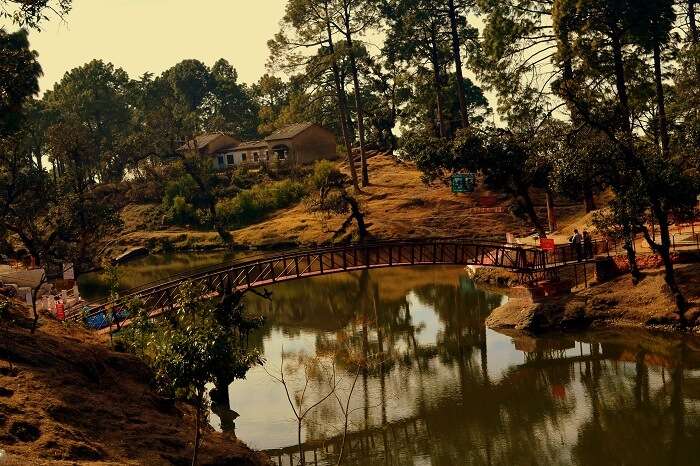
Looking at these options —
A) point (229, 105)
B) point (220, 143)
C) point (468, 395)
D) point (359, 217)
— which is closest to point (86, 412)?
point (468, 395)

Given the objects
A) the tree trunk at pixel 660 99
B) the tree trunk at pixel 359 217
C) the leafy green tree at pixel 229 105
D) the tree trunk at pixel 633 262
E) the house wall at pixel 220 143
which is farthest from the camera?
the leafy green tree at pixel 229 105

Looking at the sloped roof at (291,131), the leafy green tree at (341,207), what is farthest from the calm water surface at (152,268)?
the sloped roof at (291,131)

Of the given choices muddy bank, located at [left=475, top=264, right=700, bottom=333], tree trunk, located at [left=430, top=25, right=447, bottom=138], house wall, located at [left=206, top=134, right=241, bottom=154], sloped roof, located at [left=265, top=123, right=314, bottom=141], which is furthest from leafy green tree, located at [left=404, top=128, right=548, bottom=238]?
house wall, located at [left=206, top=134, right=241, bottom=154]

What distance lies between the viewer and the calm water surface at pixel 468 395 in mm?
25781

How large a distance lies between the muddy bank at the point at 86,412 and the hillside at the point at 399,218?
43136 millimetres

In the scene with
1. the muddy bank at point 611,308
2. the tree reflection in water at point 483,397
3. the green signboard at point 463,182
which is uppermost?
the green signboard at point 463,182

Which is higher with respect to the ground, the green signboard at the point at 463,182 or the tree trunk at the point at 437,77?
the tree trunk at the point at 437,77

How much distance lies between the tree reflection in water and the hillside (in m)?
24.1

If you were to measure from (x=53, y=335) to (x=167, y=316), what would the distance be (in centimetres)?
512

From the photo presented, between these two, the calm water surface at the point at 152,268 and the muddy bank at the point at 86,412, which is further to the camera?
the calm water surface at the point at 152,268

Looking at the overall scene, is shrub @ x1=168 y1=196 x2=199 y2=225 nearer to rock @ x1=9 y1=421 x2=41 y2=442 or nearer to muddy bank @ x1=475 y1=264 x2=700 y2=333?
muddy bank @ x1=475 y1=264 x2=700 y2=333

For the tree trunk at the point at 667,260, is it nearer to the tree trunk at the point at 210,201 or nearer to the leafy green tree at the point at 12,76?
the leafy green tree at the point at 12,76

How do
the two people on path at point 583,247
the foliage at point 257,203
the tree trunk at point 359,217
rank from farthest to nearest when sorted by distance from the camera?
the foliage at point 257,203, the tree trunk at point 359,217, the two people on path at point 583,247

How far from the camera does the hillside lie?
6844 centimetres
